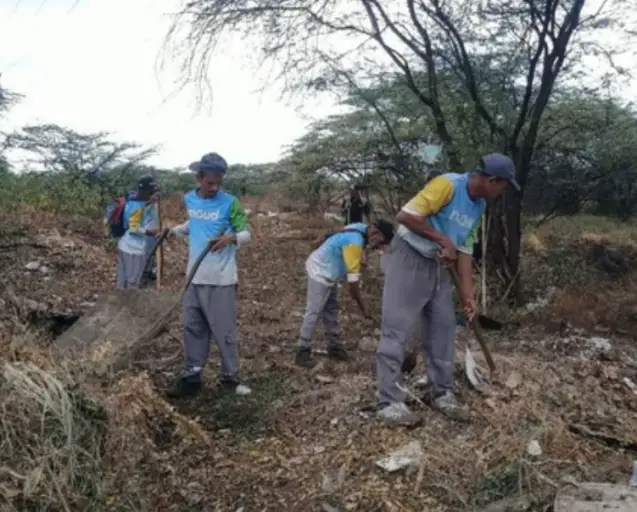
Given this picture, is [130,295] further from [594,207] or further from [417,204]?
[594,207]

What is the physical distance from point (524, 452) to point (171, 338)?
147 inches

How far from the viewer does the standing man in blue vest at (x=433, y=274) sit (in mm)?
4207

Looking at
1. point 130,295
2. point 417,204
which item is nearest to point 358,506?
point 417,204

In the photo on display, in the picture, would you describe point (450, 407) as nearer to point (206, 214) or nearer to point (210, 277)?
point (210, 277)

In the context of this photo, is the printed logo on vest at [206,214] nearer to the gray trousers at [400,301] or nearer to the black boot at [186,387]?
the black boot at [186,387]

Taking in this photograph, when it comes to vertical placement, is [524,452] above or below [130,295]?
below

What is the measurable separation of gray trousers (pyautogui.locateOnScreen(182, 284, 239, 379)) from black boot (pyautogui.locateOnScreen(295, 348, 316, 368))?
0.88m

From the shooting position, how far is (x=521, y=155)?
9.39 meters

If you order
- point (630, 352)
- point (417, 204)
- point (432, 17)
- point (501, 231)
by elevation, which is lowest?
point (630, 352)

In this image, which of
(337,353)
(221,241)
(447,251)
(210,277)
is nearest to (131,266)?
(337,353)

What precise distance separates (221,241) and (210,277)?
0.25 m

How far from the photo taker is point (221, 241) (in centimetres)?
503

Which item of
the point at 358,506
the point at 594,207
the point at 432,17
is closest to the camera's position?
the point at 358,506

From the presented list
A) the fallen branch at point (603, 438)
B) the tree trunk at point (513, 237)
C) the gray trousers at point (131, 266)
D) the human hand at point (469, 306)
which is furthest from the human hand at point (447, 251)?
the tree trunk at point (513, 237)
